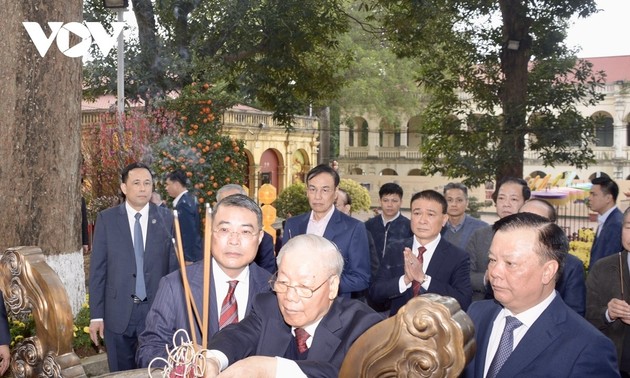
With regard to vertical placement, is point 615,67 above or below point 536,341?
above

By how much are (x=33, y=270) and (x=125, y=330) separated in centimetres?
245

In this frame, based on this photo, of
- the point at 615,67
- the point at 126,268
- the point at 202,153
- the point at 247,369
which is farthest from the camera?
the point at 615,67

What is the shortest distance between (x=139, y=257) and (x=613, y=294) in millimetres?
2986

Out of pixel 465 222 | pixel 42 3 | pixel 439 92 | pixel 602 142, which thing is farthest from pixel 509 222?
pixel 602 142

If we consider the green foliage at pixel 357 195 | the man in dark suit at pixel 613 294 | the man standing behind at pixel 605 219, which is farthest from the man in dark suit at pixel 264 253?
the green foliage at pixel 357 195

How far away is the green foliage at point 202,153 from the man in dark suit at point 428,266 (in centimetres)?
442

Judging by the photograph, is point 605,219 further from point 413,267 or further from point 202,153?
point 202,153

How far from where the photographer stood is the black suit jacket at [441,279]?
393 centimetres

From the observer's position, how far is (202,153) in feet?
28.2

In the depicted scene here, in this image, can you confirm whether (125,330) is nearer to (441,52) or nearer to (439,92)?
(439,92)

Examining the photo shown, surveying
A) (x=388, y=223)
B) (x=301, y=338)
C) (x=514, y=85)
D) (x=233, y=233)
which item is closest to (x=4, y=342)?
(x=233, y=233)

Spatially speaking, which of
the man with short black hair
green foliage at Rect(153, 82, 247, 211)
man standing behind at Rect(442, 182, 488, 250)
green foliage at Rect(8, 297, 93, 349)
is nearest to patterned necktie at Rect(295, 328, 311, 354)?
the man with short black hair

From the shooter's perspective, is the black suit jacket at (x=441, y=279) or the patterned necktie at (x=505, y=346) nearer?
the patterned necktie at (x=505, y=346)

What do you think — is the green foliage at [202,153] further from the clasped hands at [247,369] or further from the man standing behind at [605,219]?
the clasped hands at [247,369]
